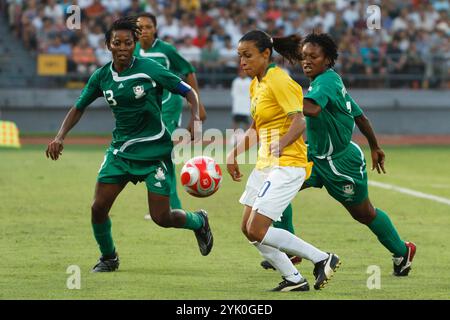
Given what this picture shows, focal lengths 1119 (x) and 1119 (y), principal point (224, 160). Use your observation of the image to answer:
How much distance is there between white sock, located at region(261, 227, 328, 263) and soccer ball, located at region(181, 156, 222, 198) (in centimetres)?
148

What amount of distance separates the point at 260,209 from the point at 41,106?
66.8 ft

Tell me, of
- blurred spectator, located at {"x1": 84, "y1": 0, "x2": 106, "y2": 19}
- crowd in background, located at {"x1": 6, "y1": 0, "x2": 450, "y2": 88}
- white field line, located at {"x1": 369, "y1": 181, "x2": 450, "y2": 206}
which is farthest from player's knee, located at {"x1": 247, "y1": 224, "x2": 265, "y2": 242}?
blurred spectator, located at {"x1": 84, "y1": 0, "x2": 106, "y2": 19}

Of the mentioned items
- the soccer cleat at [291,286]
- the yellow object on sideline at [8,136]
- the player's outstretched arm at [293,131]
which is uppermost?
the player's outstretched arm at [293,131]

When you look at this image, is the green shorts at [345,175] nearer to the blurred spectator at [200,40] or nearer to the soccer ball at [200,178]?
the soccer ball at [200,178]

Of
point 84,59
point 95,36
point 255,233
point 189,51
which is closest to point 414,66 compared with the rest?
point 189,51

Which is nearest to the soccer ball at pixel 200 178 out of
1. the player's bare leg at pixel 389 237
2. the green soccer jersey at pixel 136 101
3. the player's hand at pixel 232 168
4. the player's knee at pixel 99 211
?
the green soccer jersey at pixel 136 101

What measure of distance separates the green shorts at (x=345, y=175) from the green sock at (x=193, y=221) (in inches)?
46.7

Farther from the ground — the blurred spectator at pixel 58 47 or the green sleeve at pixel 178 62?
the green sleeve at pixel 178 62

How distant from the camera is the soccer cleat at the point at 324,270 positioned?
8750mm

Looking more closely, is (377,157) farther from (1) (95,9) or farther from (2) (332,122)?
(1) (95,9)

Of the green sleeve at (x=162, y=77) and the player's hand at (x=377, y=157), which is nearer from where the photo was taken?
the green sleeve at (x=162, y=77)

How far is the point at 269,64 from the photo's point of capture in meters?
8.78

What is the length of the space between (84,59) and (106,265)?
60.4 ft
